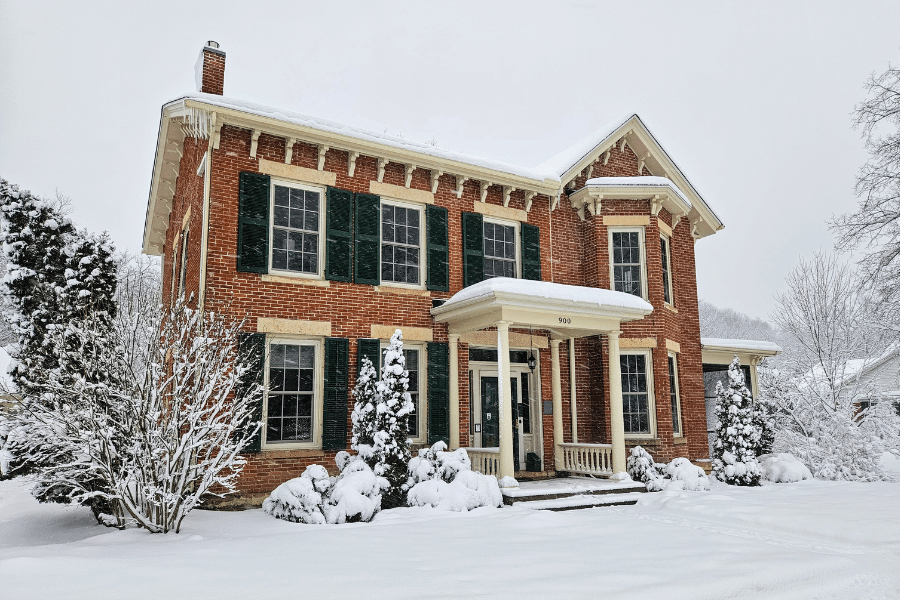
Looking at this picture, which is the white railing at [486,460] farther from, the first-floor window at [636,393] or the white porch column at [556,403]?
the first-floor window at [636,393]

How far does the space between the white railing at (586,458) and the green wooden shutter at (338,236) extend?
5829 millimetres

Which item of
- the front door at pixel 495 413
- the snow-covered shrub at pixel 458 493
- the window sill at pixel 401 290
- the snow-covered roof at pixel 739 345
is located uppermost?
the window sill at pixel 401 290

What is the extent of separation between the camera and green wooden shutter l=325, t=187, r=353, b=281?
11484 mm

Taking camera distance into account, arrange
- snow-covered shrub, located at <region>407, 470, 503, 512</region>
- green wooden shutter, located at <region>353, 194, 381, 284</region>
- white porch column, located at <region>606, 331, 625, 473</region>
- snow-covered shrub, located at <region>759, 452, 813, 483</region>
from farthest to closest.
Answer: snow-covered shrub, located at <region>759, 452, 813, 483</region>
white porch column, located at <region>606, 331, 625, 473</region>
green wooden shutter, located at <region>353, 194, 381, 284</region>
snow-covered shrub, located at <region>407, 470, 503, 512</region>

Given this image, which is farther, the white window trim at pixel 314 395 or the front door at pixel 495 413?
the front door at pixel 495 413

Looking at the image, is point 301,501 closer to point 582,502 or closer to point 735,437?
point 582,502

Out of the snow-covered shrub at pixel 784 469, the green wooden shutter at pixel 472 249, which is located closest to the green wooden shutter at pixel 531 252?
the green wooden shutter at pixel 472 249

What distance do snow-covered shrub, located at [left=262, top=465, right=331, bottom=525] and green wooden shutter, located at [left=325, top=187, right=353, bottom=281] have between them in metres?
3.94

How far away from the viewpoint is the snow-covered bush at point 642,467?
1212 cm

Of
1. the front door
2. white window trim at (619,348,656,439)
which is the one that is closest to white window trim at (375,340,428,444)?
the front door

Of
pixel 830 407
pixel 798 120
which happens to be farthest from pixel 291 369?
pixel 798 120

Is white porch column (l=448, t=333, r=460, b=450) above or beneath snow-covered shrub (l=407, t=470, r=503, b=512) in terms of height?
above

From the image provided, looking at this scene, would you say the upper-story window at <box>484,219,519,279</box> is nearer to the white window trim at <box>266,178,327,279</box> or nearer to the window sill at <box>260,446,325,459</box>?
the white window trim at <box>266,178,327,279</box>

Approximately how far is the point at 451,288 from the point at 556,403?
11.0ft
